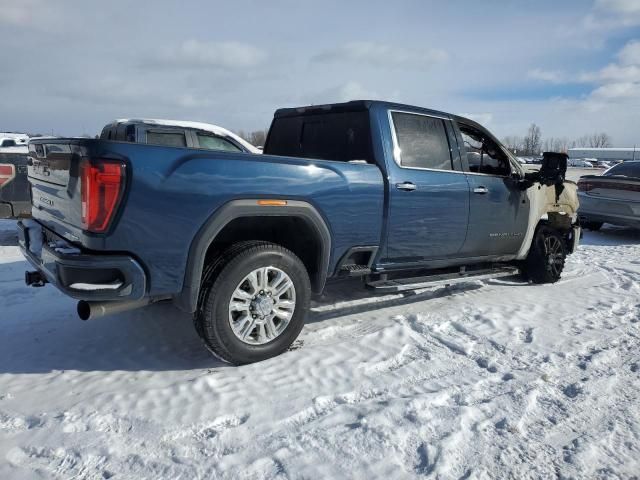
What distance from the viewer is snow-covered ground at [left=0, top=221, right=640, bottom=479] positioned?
95.9 inches

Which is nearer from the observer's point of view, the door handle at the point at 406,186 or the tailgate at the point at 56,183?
the tailgate at the point at 56,183

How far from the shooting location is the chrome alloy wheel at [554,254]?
235 inches

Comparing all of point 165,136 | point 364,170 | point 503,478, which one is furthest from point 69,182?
point 165,136

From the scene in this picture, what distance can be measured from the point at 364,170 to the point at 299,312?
4.00 feet

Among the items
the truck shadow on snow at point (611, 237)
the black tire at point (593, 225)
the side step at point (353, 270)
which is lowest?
the truck shadow on snow at point (611, 237)

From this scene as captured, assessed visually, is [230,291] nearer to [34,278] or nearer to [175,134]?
[34,278]

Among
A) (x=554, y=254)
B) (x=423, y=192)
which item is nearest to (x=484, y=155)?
(x=554, y=254)

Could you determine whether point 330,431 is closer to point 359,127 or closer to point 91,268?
point 91,268

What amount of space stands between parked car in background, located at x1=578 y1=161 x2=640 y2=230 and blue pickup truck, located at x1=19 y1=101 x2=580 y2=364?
4.73 meters

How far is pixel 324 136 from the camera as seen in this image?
15.5 feet

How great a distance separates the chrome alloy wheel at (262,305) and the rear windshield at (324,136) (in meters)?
1.35

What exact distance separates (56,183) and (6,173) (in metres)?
4.54

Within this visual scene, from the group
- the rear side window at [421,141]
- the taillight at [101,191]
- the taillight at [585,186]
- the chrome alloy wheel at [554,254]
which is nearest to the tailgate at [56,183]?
the taillight at [101,191]

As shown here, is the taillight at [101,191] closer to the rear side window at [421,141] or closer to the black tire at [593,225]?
the rear side window at [421,141]
